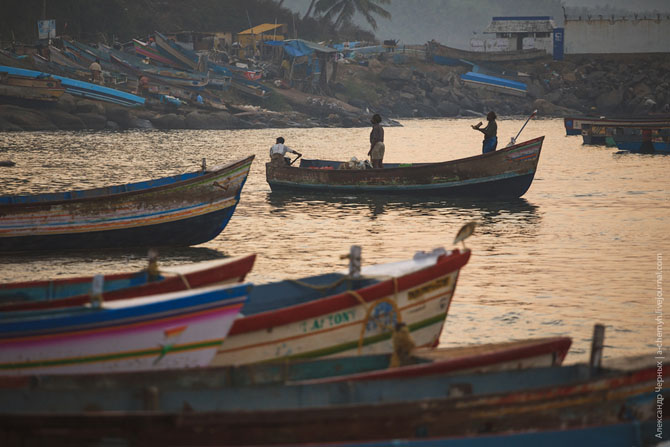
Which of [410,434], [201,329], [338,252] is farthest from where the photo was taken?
[338,252]

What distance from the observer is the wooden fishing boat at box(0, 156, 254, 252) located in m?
15.8

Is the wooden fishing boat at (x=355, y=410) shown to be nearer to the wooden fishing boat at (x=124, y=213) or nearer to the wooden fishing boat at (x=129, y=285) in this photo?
the wooden fishing boat at (x=129, y=285)

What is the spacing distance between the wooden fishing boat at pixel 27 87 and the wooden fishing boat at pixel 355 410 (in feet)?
176

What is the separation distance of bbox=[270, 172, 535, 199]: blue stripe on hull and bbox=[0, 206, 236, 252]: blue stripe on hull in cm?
816

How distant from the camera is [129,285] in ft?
30.2

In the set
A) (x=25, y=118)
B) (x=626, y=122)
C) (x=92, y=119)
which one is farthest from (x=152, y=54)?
(x=626, y=122)

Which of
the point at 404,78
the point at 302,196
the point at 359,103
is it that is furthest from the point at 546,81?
the point at 302,196

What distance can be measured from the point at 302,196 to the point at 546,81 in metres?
69.8

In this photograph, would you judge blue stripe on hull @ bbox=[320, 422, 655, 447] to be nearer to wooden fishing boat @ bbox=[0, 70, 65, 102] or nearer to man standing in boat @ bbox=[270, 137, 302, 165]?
man standing in boat @ bbox=[270, 137, 302, 165]

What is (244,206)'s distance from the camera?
80.6ft

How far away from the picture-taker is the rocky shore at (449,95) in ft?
231

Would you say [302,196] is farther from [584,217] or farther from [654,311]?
[654,311]

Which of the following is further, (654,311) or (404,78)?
(404,78)

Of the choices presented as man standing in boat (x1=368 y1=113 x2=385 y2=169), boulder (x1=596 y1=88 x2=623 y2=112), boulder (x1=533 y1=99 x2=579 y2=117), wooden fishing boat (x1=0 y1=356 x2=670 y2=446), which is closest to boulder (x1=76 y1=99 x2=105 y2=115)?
man standing in boat (x1=368 y1=113 x2=385 y2=169)
